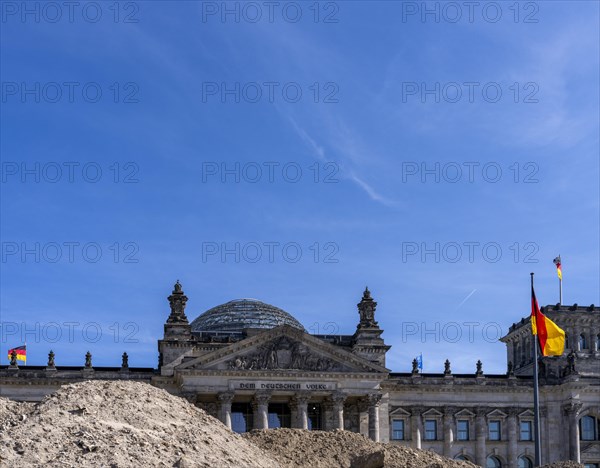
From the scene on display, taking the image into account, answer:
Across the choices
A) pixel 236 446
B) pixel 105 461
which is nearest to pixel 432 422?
pixel 236 446

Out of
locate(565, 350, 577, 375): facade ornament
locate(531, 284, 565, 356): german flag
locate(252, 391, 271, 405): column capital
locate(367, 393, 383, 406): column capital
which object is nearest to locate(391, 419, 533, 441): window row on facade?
locate(367, 393, 383, 406): column capital

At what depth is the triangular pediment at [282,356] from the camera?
8825 cm

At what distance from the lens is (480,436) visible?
94.6 m

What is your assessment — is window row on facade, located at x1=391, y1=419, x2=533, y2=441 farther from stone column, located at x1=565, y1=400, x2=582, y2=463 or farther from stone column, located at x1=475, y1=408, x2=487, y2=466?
stone column, located at x1=565, y1=400, x2=582, y2=463

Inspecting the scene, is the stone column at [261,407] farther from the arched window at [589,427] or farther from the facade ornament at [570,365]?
the arched window at [589,427]

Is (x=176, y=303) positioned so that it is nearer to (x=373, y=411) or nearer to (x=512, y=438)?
(x=373, y=411)

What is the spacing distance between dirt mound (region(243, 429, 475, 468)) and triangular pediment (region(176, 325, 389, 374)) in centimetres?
3640

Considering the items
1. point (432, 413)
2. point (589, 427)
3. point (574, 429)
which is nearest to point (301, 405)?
point (432, 413)

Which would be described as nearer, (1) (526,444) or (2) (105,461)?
(2) (105,461)

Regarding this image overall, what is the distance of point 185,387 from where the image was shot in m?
87.8

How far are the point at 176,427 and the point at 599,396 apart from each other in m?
65.9

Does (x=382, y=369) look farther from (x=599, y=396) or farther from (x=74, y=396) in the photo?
(x=74, y=396)

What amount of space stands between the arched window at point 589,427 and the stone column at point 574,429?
175cm

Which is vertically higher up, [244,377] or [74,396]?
[244,377]
